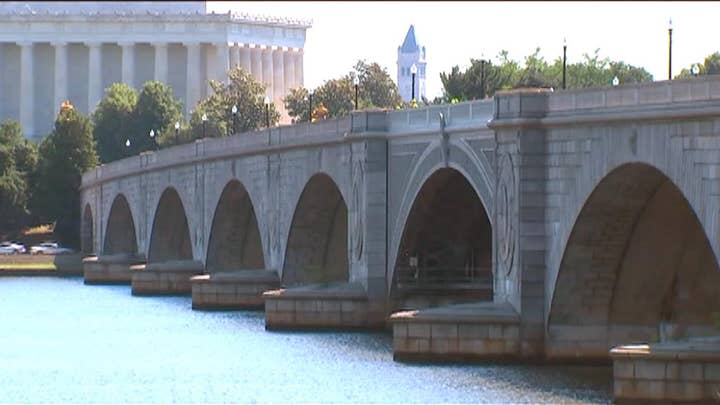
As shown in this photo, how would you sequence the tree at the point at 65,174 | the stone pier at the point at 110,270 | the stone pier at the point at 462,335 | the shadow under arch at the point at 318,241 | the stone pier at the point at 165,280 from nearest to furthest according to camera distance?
the stone pier at the point at 462,335 → the shadow under arch at the point at 318,241 → the stone pier at the point at 165,280 → the stone pier at the point at 110,270 → the tree at the point at 65,174

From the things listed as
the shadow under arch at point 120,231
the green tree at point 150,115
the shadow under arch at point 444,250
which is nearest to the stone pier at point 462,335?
the shadow under arch at point 444,250

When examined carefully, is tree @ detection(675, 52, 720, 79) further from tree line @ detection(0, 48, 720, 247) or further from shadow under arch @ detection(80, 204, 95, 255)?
shadow under arch @ detection(80, 204, 95, 255)

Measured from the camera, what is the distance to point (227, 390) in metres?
61.2

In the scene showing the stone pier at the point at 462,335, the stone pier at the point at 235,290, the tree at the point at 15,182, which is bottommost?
the stone pier at the point at 462,335

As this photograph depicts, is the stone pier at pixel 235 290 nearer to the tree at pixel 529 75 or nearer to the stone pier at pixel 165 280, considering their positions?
the stone pier at pixel 165 280

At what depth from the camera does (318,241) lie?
94875mm

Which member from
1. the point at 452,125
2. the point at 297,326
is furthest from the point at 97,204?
the point at 452,125

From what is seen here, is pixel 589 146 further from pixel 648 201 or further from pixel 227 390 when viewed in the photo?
pixel 227 390

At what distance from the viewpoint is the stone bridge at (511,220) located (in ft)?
192

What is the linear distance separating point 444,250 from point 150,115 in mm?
115629

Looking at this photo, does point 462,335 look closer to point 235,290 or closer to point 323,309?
point 323,309

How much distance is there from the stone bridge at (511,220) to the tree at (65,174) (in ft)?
249

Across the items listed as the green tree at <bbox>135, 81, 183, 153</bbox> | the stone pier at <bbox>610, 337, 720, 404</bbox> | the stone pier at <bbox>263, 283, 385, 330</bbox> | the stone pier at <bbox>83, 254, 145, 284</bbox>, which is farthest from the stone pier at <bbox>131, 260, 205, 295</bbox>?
the green tree at <bbox>135, 81, 183, 153</bbox>

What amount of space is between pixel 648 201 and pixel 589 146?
2157mm
